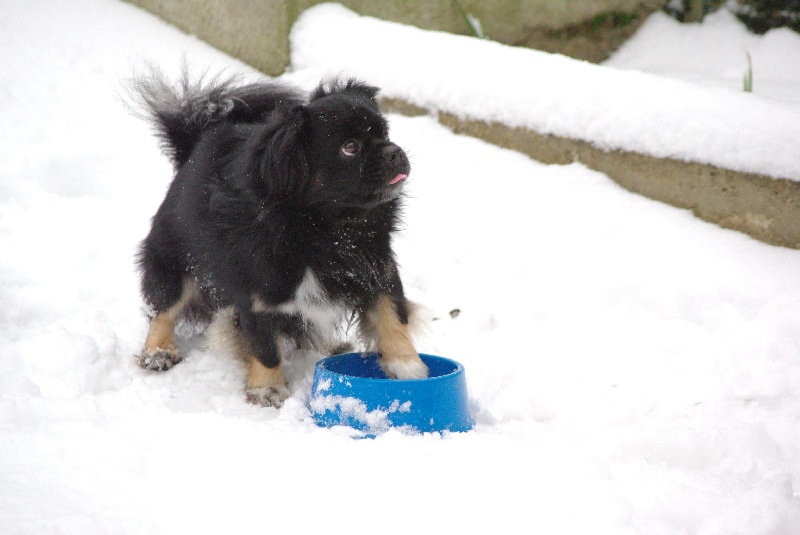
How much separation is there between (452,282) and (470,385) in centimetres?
83

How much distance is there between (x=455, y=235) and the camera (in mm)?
4160

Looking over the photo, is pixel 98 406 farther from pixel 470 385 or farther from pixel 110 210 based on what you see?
pixel 110 210

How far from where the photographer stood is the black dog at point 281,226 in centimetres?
257

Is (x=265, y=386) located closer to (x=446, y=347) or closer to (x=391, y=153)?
(x=446, y=347)

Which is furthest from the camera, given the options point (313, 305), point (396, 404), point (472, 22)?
point (472, 22)

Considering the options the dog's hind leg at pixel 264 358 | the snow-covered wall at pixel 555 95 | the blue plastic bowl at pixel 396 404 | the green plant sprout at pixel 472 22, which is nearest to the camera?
the blue plastic bowl at pixel 396 404

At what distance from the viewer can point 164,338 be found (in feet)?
10.7

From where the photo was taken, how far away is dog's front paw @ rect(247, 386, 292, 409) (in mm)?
2900

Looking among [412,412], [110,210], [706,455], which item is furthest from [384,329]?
[110,210]

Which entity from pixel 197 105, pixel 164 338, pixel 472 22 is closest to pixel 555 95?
pixel 197 105

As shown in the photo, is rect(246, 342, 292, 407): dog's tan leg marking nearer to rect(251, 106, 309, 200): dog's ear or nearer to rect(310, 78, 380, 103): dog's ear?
rect(251, 106, 309, 200): dog's ear

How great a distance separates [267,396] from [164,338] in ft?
2.09

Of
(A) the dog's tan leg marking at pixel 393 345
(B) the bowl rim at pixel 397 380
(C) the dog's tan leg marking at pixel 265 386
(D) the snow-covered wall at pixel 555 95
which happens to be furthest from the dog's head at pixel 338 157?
(D) the snow-covered wall at pixel 555 95

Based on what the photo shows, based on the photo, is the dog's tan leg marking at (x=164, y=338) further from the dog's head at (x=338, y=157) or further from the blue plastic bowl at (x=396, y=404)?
the dog's head at (x=338, y=157)
